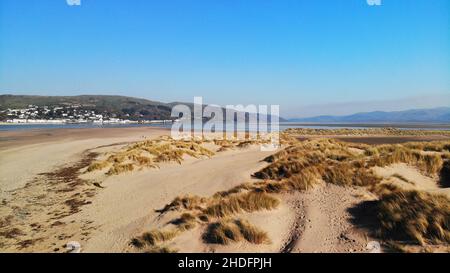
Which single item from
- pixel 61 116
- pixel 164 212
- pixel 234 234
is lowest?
pixel 164 212

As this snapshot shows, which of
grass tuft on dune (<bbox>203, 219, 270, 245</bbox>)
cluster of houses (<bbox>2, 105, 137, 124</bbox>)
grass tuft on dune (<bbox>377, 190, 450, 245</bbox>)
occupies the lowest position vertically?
grass tuft on dune (<bbox>203, 219, 270, 245</bbox>)

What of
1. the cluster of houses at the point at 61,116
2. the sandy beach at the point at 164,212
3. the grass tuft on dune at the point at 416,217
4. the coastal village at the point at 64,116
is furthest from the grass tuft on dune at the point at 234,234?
the cluster of houses at the point at 61,116

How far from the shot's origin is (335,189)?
24.0 feet

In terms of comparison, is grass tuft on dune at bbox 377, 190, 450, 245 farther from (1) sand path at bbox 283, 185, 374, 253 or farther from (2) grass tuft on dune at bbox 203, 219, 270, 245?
(2) grass tuft on dune at bbox 203, 219, 270, 245

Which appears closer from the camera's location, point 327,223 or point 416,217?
point 416,217

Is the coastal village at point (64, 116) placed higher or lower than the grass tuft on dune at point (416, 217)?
higher

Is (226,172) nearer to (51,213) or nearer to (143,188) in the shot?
(143,188)

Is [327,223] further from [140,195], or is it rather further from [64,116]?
[64,116]

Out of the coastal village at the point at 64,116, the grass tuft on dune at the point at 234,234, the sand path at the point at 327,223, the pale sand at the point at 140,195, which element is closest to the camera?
the sand path at the point at 327,223

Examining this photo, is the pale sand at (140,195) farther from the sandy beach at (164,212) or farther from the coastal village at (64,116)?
the coastal village at (64,116)

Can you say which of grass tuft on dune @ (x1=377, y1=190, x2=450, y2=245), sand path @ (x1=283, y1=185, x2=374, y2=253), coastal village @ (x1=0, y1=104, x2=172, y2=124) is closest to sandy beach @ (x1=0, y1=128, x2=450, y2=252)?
sand path @ (x1=283, y1=185, x2=374, y2=253)

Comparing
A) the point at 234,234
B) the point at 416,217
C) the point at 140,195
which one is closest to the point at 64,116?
the point at 140,195
